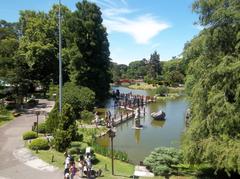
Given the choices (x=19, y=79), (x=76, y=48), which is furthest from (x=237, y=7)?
(x=76, y=48)

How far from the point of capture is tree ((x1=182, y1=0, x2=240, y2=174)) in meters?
15.0

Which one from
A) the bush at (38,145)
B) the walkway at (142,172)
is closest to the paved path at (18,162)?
the bush at (38,145)

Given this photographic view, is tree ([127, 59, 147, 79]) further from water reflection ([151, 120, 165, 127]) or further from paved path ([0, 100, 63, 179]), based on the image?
paved path ([0, 100, 63, 179])

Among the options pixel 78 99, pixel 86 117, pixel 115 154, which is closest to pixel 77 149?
pixel 115 154

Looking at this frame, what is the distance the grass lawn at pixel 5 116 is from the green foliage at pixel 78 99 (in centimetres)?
582

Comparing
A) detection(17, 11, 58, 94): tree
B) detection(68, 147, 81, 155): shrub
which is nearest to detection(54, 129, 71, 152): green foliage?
detection(68, 147, 81, 155): shrub

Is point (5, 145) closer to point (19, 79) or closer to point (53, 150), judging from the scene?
point (53, 150)

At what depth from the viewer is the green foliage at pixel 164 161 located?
1819 cm

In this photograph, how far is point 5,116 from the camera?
34.5m

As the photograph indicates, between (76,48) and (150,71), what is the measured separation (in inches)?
2951

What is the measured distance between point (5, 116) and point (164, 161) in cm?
2140

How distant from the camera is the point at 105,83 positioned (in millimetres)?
54500

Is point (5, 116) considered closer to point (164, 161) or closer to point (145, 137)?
point (145, 137)

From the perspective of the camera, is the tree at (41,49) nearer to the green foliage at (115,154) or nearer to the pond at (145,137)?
the pond at (145,137)
